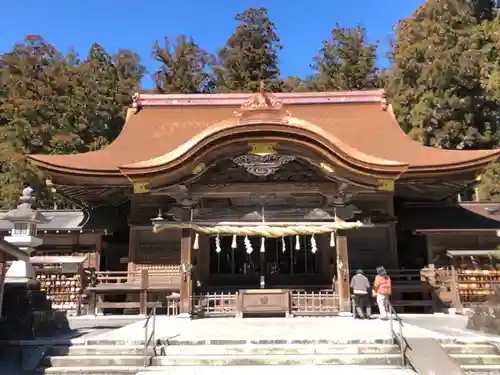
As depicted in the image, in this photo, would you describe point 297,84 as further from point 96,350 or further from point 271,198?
point 96,350

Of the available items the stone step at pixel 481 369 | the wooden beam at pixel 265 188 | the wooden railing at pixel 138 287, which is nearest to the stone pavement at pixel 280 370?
the stone step at pixel 481 369

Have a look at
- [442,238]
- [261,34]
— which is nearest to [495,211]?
[442,238]

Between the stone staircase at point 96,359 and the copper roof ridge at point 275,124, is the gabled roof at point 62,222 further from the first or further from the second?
the stone staircase at point 96,359

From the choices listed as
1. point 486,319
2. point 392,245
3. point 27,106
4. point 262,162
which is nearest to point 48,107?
point 27,106

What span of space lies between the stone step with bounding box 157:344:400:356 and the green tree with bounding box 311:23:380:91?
27810 millimetres

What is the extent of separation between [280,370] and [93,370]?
2615mm

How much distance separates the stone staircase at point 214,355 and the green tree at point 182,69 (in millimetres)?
28037

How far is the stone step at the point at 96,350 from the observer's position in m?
6.68

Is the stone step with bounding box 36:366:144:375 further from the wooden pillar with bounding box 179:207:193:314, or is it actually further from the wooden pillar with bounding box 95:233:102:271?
the wooden pillar with bounding box 95:233:102:271

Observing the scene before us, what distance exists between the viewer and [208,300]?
35.8 feet

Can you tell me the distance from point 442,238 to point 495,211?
2166 mm

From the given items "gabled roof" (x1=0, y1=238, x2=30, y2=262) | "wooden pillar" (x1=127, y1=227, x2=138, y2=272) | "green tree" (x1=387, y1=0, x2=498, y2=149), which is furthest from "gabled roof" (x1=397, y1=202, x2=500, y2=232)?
"green tree" (x1=387, y1=0, x2=498, y2=149)

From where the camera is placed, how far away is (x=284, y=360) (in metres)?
6.40

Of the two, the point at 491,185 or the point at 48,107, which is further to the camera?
the point at 48,107
